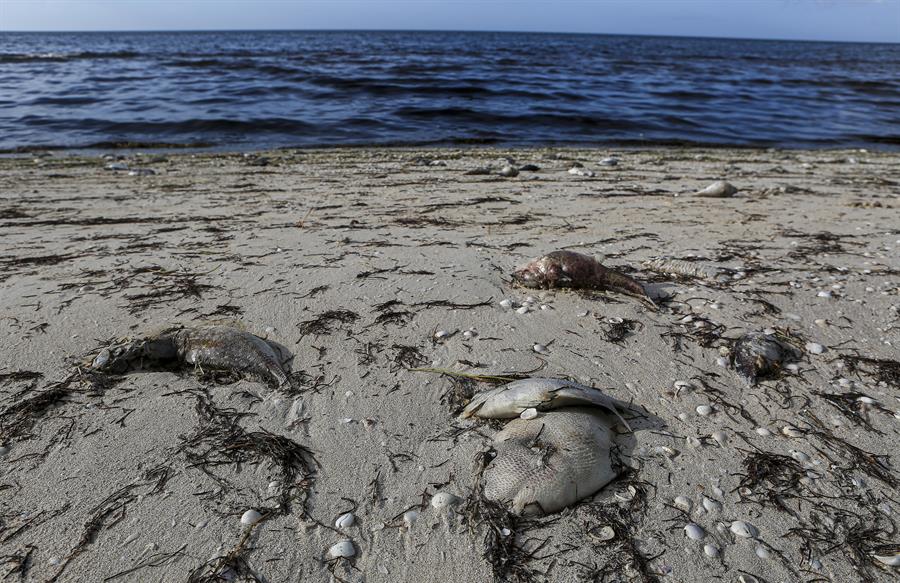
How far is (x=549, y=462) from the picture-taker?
2.44 metres

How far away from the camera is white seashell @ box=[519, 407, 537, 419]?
2740 millimetres

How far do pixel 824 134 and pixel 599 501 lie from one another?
1797 centimetres

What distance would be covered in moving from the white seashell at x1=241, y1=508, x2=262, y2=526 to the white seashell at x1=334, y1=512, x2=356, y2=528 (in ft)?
1.15

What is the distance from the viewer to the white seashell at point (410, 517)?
2.30 meters

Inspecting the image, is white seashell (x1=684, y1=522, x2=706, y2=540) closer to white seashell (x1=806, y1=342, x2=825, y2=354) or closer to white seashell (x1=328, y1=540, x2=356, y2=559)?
white seashell (x1=328, y1=540, x2=356, y2=559)

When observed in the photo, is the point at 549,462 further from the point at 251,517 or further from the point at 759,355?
the point at 759,355

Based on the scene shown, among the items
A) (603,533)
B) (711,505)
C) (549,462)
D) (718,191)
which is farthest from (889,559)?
(718,191)

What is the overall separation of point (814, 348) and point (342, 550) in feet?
11.0

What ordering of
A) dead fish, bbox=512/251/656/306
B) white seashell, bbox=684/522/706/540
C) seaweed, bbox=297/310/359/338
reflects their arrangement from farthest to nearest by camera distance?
1. dead fish, bbox=512/251/656/306
2. seaweed, bbox=297/310/359/338
3. white seashell, bbox=684/522/706/540

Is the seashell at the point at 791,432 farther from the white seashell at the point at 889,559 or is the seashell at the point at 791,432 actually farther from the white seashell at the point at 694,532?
the white seashell at the point at 694,532

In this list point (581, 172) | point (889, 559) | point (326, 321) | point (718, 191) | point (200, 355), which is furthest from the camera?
point (581, 172)

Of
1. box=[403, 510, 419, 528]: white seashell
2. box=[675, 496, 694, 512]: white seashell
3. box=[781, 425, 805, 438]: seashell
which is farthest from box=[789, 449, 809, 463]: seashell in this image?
box=[403, 510, 419, 528]: white seashell

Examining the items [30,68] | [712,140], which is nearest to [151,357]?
[712,140]

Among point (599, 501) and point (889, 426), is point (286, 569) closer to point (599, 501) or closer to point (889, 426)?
point (599, 501)
